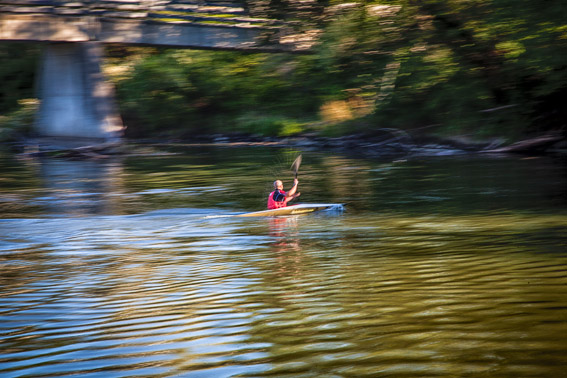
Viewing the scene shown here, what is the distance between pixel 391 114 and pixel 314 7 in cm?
600

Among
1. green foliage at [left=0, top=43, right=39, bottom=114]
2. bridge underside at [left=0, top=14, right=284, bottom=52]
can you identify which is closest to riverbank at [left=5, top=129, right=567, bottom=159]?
bridge underside at [left=0, top=14, right=284, bottom=52]

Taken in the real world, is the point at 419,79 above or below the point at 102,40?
below

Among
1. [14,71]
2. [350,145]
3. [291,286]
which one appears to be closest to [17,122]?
[14,71]

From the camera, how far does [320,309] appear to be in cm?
700

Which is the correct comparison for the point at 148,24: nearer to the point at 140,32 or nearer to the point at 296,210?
the point at 140,32

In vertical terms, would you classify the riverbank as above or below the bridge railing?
below

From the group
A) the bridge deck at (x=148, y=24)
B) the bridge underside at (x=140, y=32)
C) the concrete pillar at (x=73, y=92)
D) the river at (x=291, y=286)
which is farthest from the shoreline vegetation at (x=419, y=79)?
the river at (x=291, y=286)

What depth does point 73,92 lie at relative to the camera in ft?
119

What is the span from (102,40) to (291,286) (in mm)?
29733

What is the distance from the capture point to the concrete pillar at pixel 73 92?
1425 inches

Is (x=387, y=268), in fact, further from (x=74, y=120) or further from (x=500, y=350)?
(x=74, y=120)

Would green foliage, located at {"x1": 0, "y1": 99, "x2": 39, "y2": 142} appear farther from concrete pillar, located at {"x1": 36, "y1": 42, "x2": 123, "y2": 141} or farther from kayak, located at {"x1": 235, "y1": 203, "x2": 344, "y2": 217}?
kayak, located at {"x1": 235, "y1": 203, "x2": 344, "y2": 217}

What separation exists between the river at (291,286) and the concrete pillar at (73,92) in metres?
17.3

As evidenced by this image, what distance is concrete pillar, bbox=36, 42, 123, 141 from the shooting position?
36.2m
